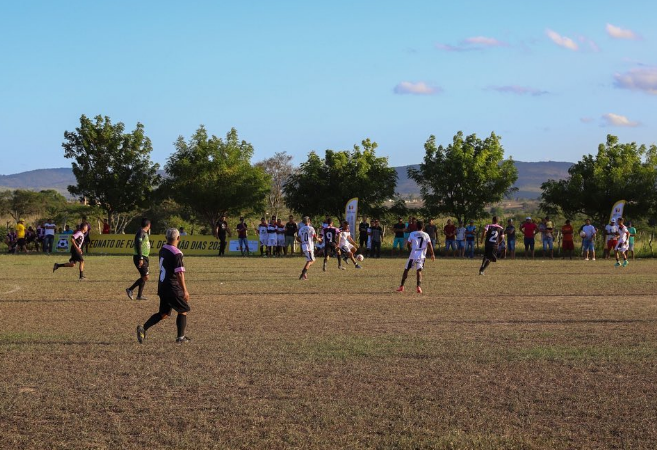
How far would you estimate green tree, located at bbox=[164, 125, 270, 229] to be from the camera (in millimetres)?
50062

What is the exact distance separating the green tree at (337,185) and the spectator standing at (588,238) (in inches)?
488

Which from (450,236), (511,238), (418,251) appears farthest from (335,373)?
(450,236)

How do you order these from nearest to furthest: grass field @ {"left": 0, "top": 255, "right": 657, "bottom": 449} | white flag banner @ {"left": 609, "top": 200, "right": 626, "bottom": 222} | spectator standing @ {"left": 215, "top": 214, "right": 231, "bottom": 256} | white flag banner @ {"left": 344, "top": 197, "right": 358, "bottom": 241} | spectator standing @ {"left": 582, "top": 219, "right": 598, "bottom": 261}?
grass field @ {"left": 0, "top": 255, "right": 657, "bottom": 449}
spectator standing @ {"left": 582, "top": 219, "right": 598, "bottom": 261}
white flag banner @ {"left": 609, "top": 200, "right": 626, "bottom": 222}
spectator standing @ {"left": 215, "top": 214, "right": 231, "bottom": 256}
white flag banner @ {"left": 344, "top": 197, "right": 358, "bottom": 241}

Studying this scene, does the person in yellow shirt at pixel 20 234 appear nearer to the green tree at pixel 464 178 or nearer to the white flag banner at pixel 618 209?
the green tree at pixel 464 178

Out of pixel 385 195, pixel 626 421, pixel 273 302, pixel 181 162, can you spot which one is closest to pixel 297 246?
pixel 385 195

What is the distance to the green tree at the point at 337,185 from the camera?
149 ft

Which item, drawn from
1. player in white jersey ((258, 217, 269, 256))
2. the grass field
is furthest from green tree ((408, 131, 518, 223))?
the grass field

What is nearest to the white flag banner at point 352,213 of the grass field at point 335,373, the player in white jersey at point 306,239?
the player in white jersey at point 306,239

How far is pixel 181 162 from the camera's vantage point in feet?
165

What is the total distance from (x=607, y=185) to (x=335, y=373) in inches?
1394

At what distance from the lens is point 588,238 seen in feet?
122

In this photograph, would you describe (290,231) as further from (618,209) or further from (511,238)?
(618,209)

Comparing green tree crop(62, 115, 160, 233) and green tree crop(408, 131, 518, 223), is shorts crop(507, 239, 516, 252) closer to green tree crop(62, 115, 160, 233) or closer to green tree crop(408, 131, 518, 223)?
green tree crop(408, 131, 518, 223)

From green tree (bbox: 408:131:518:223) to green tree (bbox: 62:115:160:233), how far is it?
55.4 feet
